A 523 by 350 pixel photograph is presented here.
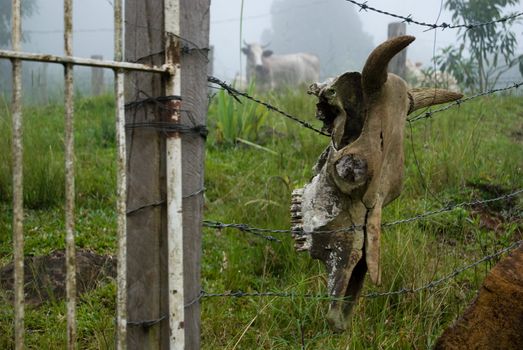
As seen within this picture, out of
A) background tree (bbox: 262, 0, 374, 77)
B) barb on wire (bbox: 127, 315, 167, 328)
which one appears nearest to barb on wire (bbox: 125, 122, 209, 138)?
barb on wire (bbox: 127, 315, 167, 328)

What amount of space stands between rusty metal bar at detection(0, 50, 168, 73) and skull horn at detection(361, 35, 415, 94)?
2.40ft

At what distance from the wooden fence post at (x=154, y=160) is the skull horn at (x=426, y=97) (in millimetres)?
923

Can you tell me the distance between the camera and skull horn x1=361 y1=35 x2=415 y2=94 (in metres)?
1.84

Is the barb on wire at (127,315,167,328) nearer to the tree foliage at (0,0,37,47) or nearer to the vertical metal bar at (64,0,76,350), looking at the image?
the vertical metal bar at (64,0,76,350)

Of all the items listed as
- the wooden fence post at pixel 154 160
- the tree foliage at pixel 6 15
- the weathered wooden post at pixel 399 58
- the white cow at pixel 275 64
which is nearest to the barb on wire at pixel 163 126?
the wooden fence post at pixel 154 160

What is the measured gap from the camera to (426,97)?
230cm

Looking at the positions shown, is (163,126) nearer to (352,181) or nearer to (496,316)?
(352,181)

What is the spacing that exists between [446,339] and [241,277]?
1438 millimetres

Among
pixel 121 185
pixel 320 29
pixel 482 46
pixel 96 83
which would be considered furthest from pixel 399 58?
pixel 320 29

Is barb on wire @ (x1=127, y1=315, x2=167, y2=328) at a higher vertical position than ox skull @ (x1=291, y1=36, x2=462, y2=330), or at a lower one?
lower

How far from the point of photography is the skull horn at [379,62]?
1.84m

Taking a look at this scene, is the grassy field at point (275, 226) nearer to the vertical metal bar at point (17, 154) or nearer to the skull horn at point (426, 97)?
the skull horn at point (426, 97)

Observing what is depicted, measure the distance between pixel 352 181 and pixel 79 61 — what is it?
1.05m

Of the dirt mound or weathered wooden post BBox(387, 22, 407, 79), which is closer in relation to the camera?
the dirt mound
